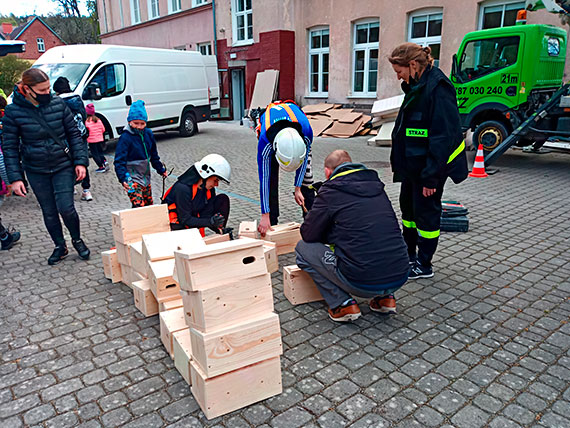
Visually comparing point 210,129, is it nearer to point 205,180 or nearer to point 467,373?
point 205,180

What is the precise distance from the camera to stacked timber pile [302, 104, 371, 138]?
50.8 feet

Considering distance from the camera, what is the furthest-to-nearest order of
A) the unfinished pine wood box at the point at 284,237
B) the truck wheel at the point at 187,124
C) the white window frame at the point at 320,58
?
1. the white window frame at the point at 320,58
2. the truck wheel at the point at 187,124
3. the unfinished pine wood box at the point at 284,237

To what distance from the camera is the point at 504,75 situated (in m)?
10.0

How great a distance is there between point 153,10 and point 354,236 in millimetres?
26237

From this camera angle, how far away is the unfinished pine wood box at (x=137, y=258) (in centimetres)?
387

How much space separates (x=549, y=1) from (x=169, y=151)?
9.83 meters

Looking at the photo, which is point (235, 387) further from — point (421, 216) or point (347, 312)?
point (421, 216)

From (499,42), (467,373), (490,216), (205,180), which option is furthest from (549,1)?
(467,373)

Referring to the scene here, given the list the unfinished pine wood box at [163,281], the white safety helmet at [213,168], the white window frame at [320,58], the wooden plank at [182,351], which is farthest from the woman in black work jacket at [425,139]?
the white window frame at [320,58]

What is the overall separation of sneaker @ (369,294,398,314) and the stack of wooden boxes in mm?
1243

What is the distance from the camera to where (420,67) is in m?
3.88

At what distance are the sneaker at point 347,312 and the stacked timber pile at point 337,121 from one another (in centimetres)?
1220

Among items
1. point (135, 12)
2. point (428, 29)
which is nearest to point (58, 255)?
point (428, 29)

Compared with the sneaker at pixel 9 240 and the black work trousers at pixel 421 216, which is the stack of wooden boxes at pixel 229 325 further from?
the sneaker at pixel 9 240
